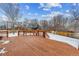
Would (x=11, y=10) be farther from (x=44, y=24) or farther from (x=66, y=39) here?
(x=66, y=39)

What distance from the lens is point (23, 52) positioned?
6.85 ft

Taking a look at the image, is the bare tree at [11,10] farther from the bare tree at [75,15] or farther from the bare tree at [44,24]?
the bare tree at [75,15]

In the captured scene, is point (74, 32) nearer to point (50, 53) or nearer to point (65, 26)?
point (65, 26)

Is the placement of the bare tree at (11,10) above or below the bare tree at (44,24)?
above

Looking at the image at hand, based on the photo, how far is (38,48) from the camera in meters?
2.10

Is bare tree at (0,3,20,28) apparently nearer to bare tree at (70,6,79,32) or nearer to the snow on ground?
the snow on ground

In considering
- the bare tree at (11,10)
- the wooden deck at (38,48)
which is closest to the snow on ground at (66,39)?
the wooden deck at (38,48)

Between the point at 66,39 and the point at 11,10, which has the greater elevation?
the point at 11,10

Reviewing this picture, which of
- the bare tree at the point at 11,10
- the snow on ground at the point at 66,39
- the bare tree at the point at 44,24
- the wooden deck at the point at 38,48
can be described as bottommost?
the wooden deck at the point at 38,48

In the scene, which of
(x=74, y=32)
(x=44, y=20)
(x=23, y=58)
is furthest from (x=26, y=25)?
(x=74, y=32)

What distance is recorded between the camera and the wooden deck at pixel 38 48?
2082 mm

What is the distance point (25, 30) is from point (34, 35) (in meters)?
0.10

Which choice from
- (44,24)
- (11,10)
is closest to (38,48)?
(44,24)

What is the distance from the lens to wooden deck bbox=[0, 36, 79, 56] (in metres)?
2.08
